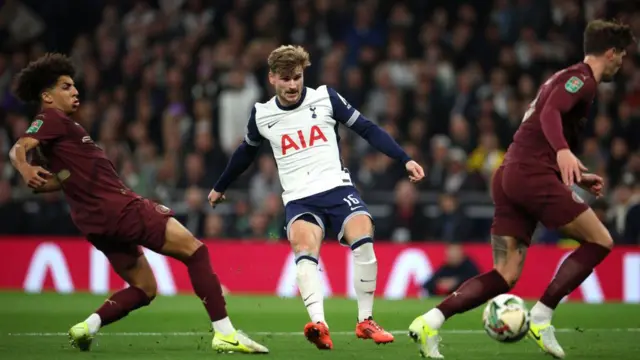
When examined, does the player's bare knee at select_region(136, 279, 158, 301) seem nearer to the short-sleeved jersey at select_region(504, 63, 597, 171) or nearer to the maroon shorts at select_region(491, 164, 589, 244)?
the maroon shorts at select_region(491, 164, 589, 244)

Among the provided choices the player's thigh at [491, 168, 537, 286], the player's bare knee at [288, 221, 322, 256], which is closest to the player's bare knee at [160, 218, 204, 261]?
the player's bare knee at [288, 221, 322, 256]

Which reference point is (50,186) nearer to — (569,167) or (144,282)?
(144,282)

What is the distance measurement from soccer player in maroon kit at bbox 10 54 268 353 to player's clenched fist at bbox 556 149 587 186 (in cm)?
255

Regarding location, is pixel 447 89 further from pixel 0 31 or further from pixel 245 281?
pixel 0 31

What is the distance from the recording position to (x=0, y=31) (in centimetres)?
2069

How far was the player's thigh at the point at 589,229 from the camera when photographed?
8.02 meters

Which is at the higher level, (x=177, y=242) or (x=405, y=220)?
(x=177, y=242)

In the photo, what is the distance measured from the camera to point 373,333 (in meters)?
8.69

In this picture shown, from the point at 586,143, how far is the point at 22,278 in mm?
8416

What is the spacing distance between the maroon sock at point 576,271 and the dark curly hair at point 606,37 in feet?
4.55

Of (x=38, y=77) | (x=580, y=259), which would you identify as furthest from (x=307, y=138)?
Result: (x=580, y=259)

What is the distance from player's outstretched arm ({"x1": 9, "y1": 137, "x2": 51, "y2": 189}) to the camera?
8.17 meters

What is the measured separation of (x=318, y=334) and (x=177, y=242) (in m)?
1.29

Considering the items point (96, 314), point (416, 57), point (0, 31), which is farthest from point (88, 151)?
point (0, 31)
